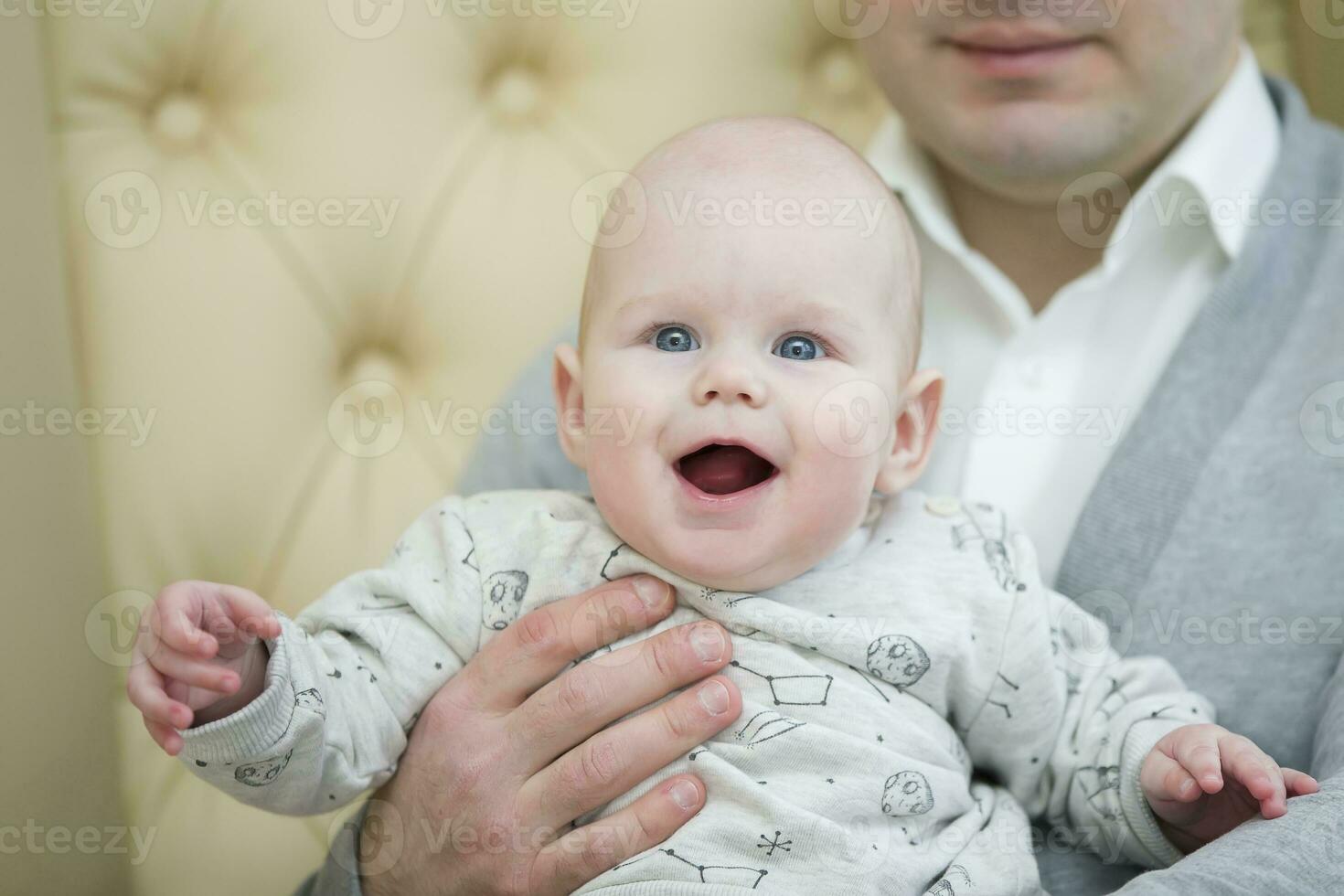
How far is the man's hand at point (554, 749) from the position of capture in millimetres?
750

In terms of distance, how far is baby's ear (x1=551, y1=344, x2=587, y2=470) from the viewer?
0.82 m

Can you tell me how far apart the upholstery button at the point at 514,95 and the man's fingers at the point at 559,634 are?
2.21 feet

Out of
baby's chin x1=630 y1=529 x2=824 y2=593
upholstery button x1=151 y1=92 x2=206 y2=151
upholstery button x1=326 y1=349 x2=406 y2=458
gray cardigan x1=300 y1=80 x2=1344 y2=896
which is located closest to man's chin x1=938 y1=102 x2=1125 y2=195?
gray cardigan x1=300 y1=80 x2=1344 y2=896

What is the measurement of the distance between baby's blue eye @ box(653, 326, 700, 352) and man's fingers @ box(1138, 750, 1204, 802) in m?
0.42

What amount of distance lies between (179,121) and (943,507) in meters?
0.85

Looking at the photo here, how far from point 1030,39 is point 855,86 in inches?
15.0

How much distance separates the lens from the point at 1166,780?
729mm

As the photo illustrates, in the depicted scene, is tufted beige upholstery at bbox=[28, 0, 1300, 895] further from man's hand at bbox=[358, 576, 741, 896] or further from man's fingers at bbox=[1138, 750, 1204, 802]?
man's fingers at bbox=[1138, 750, 1204, 802]

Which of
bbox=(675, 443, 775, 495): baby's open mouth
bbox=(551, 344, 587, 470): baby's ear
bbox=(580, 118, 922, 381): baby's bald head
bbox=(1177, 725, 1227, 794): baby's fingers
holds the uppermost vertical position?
bbox=(580, 118, 922, 381): baby's bald head

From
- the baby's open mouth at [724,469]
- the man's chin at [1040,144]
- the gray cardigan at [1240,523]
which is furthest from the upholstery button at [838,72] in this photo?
the baby's open mouth at [724,469]

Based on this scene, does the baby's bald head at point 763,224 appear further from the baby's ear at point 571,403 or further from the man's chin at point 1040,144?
the man's chin at point 1040,144

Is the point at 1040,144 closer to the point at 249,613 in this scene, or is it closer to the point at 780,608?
the point at 780,608

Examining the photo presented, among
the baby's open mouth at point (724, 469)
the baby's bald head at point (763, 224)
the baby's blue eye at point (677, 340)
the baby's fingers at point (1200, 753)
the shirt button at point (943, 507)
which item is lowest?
the baby's fingers at point (1200, 753)

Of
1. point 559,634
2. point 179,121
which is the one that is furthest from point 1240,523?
point 179,121
